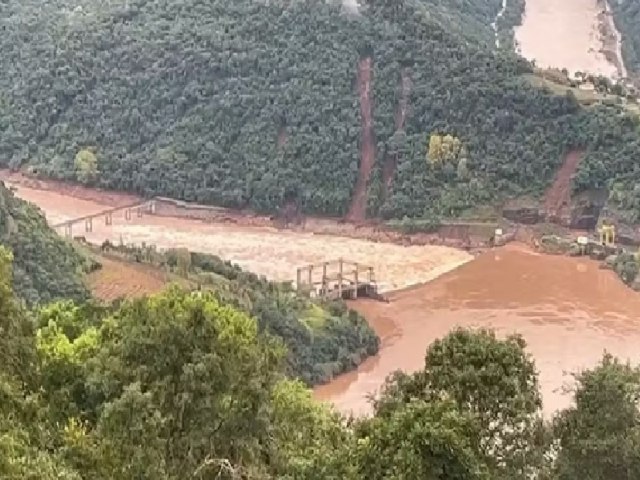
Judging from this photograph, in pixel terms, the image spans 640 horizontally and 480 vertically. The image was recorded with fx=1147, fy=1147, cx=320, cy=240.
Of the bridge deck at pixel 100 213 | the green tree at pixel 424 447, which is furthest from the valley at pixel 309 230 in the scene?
the green tree at pixel 424 447

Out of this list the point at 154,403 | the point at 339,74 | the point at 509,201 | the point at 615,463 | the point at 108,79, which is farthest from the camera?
the point at 108,79

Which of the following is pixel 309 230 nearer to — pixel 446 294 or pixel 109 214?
pixel 109 214

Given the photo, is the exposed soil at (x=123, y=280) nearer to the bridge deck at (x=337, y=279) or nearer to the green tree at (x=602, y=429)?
the bridge deck at (x=337, y=279)

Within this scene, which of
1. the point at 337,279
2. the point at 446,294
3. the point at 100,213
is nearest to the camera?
the point at 446,294

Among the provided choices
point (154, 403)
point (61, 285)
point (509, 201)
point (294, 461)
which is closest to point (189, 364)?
point (154, 403)

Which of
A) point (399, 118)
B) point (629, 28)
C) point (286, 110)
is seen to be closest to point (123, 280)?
point (286, 110)

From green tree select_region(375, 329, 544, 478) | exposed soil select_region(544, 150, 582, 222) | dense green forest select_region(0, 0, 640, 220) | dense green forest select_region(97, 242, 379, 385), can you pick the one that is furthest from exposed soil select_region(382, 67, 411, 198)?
green tree select_region(375, 329, 544, 478)

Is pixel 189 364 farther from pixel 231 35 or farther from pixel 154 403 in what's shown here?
pixel 231 35
